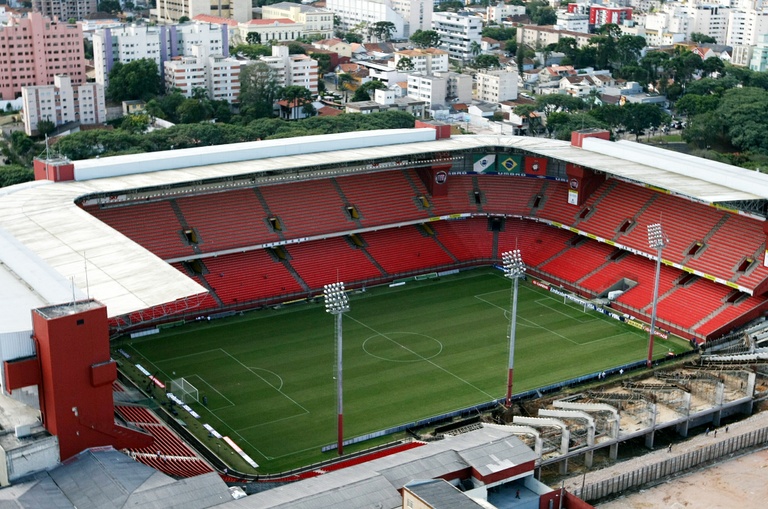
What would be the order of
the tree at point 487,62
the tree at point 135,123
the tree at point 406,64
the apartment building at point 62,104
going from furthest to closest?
the tree at point 487,62, the tree at point 406,64, the apartment building at point 62,104, the tree at point 135,123

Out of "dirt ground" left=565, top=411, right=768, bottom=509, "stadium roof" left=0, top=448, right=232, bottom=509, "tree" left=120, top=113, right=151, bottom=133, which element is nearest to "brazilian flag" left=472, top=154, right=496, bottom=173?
"dirt ground" left=565, top=411, right=768, bottom=509

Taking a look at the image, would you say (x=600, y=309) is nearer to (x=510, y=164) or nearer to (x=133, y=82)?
(x=510, y=164)

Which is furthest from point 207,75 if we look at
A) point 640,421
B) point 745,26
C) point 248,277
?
point 745,26

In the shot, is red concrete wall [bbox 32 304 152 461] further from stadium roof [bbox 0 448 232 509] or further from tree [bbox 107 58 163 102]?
tree [bbox 107 58 163 102]

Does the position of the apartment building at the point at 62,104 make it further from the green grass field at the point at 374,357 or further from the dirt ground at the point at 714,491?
the dirt ground at the point at 714,491

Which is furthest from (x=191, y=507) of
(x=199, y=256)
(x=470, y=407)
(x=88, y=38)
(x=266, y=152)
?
(x=88, y=38)

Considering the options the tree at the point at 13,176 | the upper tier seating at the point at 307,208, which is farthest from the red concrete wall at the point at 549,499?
the tree at the point at 13,176
